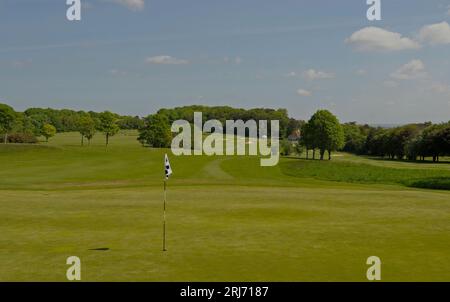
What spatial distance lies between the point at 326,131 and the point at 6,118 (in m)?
96.6

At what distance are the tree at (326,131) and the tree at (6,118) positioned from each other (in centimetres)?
9220

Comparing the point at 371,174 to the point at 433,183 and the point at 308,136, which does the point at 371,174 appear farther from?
the point at 308,136

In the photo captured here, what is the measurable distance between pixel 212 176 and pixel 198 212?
1538 inches

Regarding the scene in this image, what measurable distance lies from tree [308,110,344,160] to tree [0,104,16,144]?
92.2m

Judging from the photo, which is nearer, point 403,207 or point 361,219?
point 361,219

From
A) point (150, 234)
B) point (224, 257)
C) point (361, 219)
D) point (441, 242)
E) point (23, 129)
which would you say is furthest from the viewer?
point (23, 129)

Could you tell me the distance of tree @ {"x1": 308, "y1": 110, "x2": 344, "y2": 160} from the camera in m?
118

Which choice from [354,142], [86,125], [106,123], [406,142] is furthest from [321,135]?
[86,125]

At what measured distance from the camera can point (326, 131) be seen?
118 m

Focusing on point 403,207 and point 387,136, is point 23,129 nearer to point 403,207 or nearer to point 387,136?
point 387,136

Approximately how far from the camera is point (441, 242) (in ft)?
76.2

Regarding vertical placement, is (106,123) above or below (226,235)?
above
